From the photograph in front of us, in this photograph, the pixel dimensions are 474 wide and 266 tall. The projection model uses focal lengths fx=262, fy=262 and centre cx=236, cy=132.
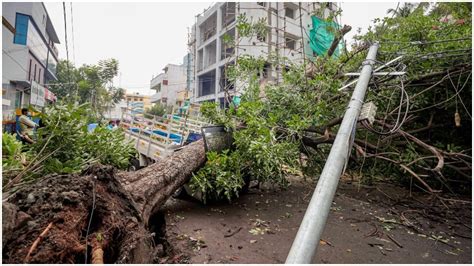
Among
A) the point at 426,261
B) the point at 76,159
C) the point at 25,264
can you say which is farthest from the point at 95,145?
the point at 426,261

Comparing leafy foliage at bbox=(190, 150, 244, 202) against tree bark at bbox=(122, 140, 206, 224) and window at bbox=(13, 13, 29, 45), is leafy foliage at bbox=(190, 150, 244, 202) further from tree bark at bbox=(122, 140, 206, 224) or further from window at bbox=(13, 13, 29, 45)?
window at bbox=(13, 13, 29, 45)

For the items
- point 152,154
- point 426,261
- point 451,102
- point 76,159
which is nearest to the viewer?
point 426,261

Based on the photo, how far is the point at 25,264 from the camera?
5.61 ft

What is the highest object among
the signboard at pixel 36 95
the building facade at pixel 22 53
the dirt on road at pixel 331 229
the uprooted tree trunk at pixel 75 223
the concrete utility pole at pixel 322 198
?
the building facade at pixel 22 53

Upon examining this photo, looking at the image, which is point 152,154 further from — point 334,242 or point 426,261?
point 426,261

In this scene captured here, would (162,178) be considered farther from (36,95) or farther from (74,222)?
(36,95)

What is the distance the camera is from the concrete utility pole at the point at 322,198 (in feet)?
4.91

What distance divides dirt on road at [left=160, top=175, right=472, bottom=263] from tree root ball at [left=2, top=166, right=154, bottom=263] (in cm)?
75

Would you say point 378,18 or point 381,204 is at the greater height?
point 378,18

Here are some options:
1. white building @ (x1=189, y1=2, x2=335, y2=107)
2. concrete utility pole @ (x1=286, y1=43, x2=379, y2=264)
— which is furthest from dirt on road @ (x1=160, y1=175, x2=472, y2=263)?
white building @ (x1=189, y1=2, x2=335, y2=107)

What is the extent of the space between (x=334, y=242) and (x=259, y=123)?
201cm

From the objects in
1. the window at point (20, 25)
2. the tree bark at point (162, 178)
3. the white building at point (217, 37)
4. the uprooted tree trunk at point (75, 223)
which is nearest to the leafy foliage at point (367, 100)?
the tree bark at point (162, 178)

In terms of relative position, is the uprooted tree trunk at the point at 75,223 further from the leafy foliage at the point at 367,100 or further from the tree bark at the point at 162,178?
the leafy foliage at the point at 367,100

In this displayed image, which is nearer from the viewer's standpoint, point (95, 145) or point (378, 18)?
point (95, 145)
